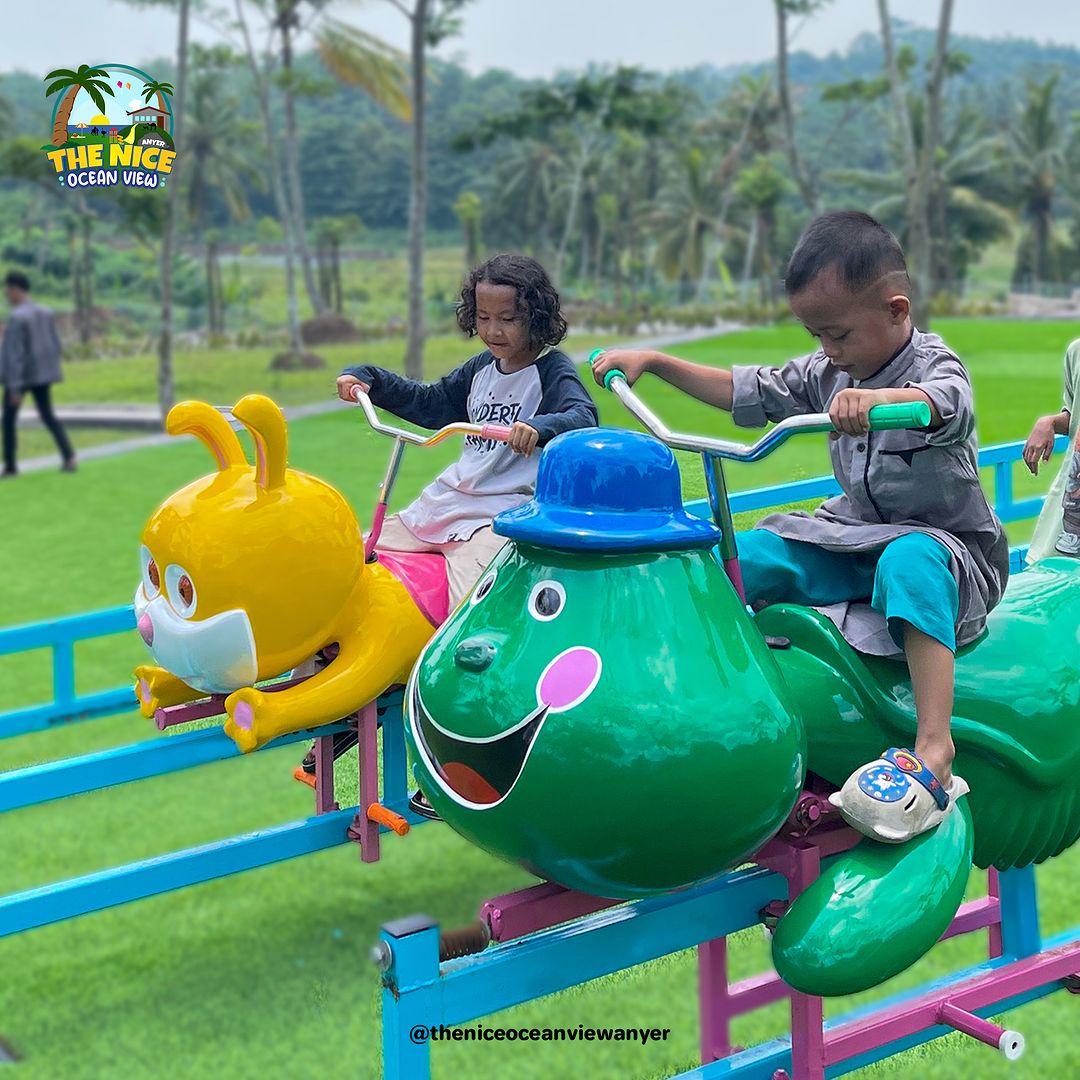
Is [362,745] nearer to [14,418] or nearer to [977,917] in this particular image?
[977,917]

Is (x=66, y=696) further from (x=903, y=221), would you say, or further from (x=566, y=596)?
(x=903, y=221)

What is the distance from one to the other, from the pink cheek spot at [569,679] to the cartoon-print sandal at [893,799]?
1.37 feet

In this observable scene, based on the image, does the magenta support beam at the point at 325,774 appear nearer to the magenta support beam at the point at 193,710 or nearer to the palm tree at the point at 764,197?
the magenta support beam at the point at 193,710

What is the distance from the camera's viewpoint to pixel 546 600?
1.73 meters

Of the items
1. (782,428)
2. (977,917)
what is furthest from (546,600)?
(977,917)

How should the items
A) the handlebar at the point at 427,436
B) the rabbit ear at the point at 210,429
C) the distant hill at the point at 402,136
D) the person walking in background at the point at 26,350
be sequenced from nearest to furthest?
the rabbit ear at the point at 210,429 < the handlebar at the point at 427,436 < the person walking in background at the point at 26,350 < the distant hill at the point at 402,136

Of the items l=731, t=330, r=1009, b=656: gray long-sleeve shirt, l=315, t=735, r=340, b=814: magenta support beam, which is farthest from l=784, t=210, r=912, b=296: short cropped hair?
l=315, t=735, r=340, b=814: magenta support beam

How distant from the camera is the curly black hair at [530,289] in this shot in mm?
2791

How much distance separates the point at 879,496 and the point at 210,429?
4.01ft

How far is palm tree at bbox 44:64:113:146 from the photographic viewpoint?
4.21 meters

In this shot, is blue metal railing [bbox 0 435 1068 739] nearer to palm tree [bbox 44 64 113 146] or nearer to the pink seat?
the pink seat

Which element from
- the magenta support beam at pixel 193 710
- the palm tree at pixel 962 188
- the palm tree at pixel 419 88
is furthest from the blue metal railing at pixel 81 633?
the palm tree at pixel 962 188

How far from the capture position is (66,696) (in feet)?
10.9

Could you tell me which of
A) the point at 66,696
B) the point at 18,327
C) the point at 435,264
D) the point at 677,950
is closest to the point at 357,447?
the point at 18,327
